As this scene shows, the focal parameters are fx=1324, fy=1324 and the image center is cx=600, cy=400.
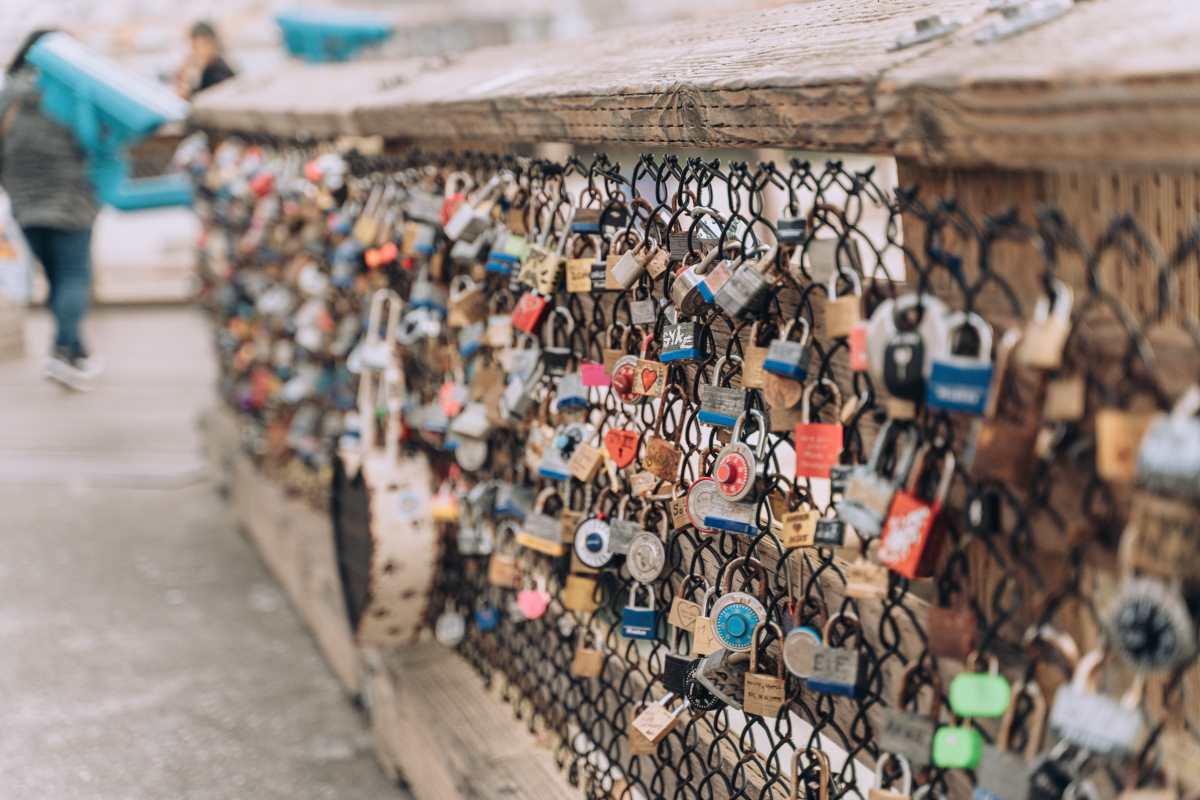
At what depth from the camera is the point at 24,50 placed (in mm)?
6000

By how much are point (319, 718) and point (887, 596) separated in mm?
2863

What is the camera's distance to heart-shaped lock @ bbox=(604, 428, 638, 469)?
Result: 6.81 feet

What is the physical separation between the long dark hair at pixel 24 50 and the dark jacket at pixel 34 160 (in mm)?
158

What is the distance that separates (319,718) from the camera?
396 cm

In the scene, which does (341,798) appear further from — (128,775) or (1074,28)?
(1074,28)

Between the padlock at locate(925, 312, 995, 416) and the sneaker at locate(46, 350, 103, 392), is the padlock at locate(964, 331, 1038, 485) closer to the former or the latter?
the padlock at locate(925, 312, 995, 416)

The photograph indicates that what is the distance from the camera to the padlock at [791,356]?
1.55 meters

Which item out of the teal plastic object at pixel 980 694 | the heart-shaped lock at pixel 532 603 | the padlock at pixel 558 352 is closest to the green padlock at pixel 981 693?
the teal plastic object at pixel 980 694

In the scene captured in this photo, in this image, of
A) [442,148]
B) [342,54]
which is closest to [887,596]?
[442,148]

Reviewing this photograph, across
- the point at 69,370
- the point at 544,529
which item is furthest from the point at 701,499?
the point at 69,370

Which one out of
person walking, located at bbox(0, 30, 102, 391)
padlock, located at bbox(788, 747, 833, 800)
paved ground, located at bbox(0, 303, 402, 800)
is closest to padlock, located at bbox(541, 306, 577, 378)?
padlock, located at bbox(788, 747, 833, 800)

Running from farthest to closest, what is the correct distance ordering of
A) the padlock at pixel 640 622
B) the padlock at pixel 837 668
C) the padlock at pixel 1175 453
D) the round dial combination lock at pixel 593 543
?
the round dial combination lock at pixel 593 543 < the padlock at pixel 640 622 < the padlock at pixel 837 668 < the padlock at pixel 1175 453

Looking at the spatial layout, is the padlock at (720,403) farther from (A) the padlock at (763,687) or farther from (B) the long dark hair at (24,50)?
(B) the long dark hair at (24,50)

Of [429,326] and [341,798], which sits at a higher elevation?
[429,326]
